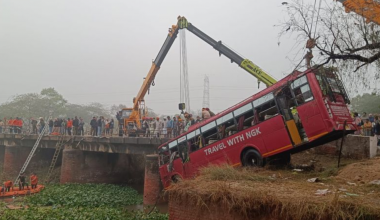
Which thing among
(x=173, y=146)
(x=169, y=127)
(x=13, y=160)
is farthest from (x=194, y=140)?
(x=13, y=160)

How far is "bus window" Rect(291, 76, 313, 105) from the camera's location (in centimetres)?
1004

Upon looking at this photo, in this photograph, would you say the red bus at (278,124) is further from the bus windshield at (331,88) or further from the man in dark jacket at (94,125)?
the man in dark jacket at (94,125)

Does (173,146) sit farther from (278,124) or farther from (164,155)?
(278,124)

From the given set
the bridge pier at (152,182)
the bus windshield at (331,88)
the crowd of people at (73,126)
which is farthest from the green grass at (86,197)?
the bus windshield at (331,88)

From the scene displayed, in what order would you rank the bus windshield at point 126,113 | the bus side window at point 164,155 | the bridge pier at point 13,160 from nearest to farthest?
the bus side window at point 164,155
the bus windshield at point 126,113
the bridge pier at point 13,160

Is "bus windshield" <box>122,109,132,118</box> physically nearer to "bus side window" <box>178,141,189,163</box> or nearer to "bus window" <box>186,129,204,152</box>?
"bus side window" <box>178,141,189,163</box>

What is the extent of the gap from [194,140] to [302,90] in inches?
209

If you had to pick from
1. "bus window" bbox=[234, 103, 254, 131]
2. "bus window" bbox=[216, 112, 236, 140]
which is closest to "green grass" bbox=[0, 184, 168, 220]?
"bus window" bbox=[216, 112, 236, 140]

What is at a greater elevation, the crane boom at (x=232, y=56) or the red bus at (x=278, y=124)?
the crane boom at (x=232, y=56)

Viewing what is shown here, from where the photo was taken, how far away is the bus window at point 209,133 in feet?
42.0

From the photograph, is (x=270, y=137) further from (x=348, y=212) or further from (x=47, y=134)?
(x=47, y=134)

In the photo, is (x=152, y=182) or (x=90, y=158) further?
(x=90, y=158)

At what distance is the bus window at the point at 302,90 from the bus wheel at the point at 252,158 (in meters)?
2.37

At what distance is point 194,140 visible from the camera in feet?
44.9
